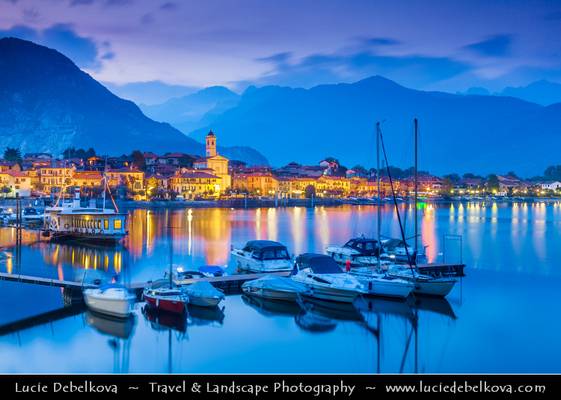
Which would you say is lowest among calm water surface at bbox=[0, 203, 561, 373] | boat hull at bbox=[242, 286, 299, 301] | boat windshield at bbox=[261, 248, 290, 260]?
calm water surface at bbox=[0, 203, 561, 373]

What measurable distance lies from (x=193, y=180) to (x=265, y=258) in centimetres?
6311

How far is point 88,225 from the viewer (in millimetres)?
28141

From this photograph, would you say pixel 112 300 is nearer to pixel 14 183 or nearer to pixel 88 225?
pixel 88 225

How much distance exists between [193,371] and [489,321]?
638cm

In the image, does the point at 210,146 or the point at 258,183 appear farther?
the point at 210,146

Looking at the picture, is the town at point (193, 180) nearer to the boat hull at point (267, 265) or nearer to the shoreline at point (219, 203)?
the shoreline at point (219, 203)

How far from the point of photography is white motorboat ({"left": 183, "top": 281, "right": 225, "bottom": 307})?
1173 cm

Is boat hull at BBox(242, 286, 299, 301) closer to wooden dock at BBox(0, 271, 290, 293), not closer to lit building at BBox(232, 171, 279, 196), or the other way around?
wooden dock at BBox(0, 271, 290, 293)

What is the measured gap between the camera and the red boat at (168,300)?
36.8 ft

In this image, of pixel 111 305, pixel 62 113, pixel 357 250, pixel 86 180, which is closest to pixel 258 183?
pixel 86 180

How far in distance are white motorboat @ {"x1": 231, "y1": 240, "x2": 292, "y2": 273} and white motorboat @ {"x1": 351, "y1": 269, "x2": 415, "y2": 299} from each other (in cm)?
308

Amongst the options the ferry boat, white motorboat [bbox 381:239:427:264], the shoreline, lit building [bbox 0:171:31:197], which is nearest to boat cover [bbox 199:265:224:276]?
white motorboat [bbox 381:239:427:264]
